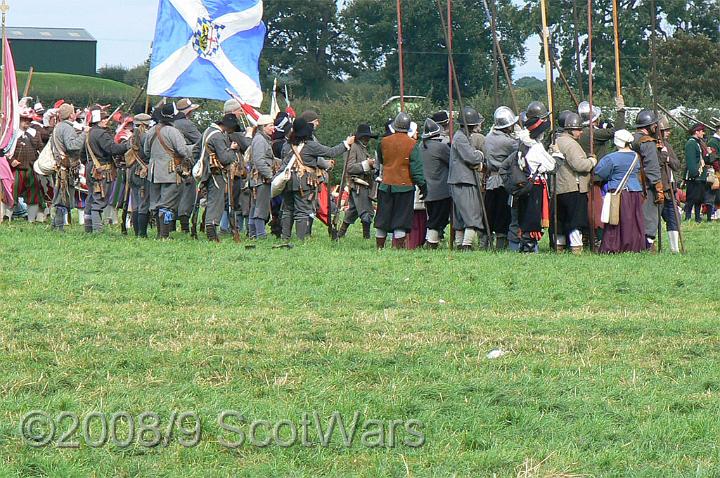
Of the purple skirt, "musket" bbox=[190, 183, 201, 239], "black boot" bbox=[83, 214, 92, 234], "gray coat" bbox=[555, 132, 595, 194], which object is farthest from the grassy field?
"black boot" bbox=[83, 214, 92, 234]

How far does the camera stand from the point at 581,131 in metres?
15.8

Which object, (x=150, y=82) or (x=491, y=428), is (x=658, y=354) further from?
(x=150, y=82)

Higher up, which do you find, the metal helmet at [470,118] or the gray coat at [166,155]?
the metal helmet at [470,118]

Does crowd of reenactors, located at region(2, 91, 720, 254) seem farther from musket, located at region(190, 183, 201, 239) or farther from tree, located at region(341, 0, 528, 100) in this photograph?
tree, located at region(341, 0, 528, 100)

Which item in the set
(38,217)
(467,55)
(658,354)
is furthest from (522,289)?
(467,55)

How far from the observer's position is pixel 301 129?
639 inches

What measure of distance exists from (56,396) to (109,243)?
353 inches

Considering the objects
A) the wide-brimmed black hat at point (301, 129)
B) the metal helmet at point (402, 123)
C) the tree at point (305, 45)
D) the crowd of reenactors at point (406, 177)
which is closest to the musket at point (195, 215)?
the crowd of reenactors at point (406, 177)

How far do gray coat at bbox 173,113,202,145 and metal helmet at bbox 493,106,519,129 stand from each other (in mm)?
3963

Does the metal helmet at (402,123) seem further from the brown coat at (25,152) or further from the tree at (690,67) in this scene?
the tree at (690,67)

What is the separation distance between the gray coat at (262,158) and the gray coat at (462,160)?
2.63 meters

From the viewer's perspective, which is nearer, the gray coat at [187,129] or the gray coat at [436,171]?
the gray coat at [436,171]

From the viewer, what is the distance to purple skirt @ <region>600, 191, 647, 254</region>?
15172mm

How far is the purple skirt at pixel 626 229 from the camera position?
15172 mm
